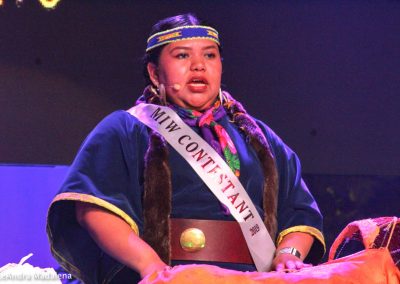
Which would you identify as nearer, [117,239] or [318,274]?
[318,274]

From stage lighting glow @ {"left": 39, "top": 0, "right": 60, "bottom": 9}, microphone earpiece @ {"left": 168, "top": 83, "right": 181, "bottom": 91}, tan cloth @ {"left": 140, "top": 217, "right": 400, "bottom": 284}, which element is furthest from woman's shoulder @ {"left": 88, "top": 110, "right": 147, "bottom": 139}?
stage lighting glow @ {"left": 39, "top": 0, "right": 60, "bottom": 9}

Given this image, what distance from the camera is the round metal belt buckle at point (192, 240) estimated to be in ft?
6.36

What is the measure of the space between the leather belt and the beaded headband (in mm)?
586

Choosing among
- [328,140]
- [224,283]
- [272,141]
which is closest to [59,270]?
[272,141]

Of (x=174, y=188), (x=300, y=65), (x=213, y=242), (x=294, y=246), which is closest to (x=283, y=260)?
(x=294, y=246)

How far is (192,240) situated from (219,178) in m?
0.21

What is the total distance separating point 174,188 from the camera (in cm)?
200

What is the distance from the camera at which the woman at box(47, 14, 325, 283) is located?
1897mm

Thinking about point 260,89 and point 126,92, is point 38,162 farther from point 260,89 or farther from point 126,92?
point 260,89

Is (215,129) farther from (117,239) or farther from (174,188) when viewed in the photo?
(117,239)

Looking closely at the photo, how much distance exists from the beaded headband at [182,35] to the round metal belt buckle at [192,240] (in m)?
0.61

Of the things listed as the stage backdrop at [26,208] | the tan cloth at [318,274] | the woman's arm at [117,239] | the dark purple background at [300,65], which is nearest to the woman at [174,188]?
the woman's arm at [117,239]

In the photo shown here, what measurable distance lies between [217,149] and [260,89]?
1.14 m

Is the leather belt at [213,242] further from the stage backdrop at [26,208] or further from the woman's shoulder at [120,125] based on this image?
the stage backdrop at [26,208]
